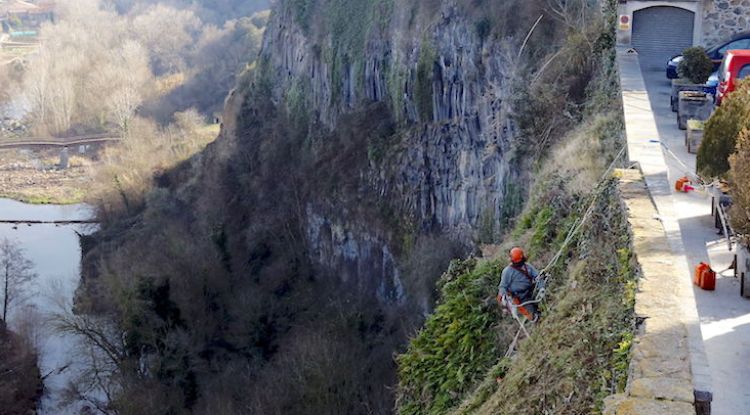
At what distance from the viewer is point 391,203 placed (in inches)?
1312

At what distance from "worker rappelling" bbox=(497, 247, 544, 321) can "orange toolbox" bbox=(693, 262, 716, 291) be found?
1.71 m

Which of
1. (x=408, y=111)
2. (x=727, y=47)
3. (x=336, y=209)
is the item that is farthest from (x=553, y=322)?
(x=336, y=209)

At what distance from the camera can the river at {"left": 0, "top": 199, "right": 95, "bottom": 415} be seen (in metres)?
32.2

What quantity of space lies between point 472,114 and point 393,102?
26.3 feet

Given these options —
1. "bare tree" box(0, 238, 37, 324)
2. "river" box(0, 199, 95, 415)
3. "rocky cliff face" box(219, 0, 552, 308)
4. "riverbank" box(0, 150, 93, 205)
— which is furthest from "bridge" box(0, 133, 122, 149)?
"bare tree" box(0, 238, 37, 324)

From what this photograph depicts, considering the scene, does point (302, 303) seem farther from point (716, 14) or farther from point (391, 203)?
point (716, 14)

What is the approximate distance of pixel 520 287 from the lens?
31.4 ft

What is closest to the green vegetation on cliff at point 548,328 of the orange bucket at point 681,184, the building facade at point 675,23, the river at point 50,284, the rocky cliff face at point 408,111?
the orange bucket at point 681,184

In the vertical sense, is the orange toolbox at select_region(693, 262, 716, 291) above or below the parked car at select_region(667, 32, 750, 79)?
below

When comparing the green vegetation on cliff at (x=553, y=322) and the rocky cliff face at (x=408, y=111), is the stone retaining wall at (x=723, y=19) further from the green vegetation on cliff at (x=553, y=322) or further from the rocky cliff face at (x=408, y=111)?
the green vegetation on cliff at (x=553, y=322)

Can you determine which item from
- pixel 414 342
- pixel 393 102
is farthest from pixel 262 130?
pixel 414 342

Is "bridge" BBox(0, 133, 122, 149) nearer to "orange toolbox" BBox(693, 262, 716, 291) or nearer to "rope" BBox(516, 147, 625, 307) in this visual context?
"rope" BBox(516, 147, 625, 307)

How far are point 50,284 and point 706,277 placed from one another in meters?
38.3

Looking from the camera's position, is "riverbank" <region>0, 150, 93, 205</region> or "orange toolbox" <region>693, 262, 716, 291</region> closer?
"orange toolbox" <region>693, 262, 716, 291</region>
